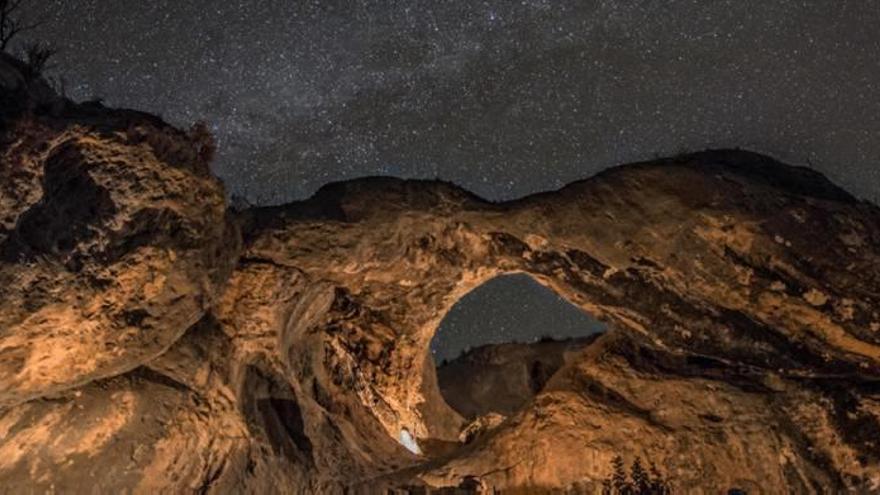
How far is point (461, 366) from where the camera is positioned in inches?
520

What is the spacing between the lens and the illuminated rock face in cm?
495

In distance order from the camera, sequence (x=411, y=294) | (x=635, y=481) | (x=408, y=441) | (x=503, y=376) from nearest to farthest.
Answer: (x=635, y=481) → (x=411, y=294) → (x=408, y=441) → (x=503, y=376)

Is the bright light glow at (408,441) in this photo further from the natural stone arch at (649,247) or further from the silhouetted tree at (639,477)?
the silhouetted tree at (639,477)

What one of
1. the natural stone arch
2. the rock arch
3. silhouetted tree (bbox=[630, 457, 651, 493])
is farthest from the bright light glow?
silhouetted tree (bbox=[630, 457, 651, 493])

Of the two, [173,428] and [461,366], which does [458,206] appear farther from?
[461,366]

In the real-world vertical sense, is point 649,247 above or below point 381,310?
above

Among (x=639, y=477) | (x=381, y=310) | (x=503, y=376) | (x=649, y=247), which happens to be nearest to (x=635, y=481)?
(x=639, y=477)

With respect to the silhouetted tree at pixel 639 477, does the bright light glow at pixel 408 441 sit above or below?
below

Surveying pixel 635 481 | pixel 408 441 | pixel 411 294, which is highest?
pixel 411 294

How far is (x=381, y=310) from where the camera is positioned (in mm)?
9109

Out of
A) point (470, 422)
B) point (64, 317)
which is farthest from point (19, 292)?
point (470, 422)

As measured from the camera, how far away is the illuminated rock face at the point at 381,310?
16.3ft

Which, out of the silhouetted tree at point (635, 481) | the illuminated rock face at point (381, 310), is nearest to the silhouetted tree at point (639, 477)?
the silhouetted tree at point (635, 481)

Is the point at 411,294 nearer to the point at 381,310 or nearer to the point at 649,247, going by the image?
the point at 381,310
